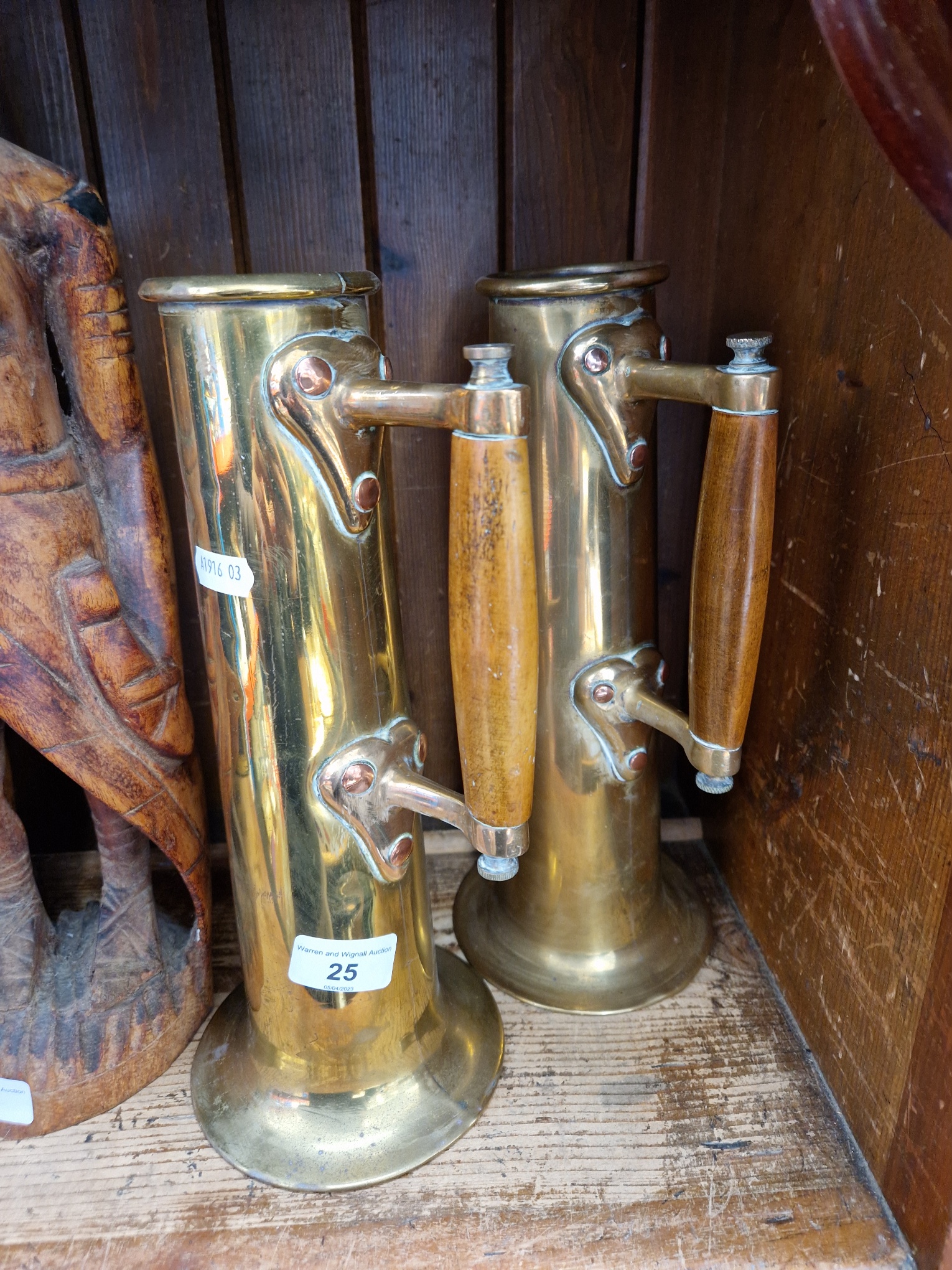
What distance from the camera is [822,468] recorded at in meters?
0.54

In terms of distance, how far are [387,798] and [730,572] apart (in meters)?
0.23

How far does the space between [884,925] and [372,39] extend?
65cm

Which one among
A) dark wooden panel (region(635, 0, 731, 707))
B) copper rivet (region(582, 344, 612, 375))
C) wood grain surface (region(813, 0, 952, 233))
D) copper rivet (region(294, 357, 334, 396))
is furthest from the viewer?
dark wooden panel (region(635, 0, 731, 707))

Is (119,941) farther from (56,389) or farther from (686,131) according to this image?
(686,131)

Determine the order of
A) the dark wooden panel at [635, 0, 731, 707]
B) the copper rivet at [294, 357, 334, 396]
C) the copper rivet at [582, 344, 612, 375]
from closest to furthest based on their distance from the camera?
the copper rivet at [294, 357, 334, 396] < the copper rivet at [582, 344, 612, 375] < the dark wooden panel at [635, 0, 731, 707]

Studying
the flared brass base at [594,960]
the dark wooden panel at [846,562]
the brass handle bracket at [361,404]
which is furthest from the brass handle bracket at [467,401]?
the flared brass base at [594,960]

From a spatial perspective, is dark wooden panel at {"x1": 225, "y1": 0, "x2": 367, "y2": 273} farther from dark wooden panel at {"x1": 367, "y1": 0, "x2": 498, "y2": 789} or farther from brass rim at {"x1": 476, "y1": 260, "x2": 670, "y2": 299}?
brass rim at {"x1": 476, "y1": 260, "x2": 670, "y2": 299}

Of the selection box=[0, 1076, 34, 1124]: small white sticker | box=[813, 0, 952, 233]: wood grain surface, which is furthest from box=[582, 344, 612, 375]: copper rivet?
box=[0, 1076, 34, 1124]: small white sticker

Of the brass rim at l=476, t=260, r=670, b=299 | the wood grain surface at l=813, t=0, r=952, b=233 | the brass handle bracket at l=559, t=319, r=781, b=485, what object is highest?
the wood grain surface at l=813, t=0, r=952, b=233

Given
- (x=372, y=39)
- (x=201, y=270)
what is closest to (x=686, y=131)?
(x=372, y=39)

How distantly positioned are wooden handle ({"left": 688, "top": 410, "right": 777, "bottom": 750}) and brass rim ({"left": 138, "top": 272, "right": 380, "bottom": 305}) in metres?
0.20

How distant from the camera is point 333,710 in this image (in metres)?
0.49

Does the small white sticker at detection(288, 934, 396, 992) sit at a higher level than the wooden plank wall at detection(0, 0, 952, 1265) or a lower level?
lower

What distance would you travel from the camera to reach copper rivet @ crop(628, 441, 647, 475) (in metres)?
0.55
